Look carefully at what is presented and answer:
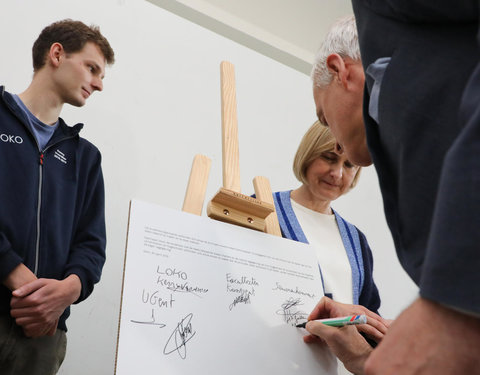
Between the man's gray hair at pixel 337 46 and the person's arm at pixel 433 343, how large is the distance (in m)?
0.50

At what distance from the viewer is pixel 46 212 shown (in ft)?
3.52

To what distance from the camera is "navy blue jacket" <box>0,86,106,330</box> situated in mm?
1011

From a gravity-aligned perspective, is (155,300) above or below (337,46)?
below

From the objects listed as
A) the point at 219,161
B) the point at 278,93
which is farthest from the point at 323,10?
the point at 219,161

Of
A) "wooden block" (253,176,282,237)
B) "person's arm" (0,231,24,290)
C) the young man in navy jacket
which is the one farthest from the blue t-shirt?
"wooden block" (253,176,282,237)

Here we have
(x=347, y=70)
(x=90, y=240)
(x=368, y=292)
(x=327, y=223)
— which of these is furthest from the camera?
(x=327, y=223)

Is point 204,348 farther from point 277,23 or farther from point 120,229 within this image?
point 277,23

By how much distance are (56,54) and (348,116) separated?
896mm

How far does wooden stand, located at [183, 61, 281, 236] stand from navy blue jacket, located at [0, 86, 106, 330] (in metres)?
0.26

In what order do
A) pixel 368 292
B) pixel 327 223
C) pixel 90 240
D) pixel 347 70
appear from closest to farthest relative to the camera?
pixel 347 70
pixel 90 240
pixel 368 292
pixel 327 223
